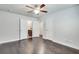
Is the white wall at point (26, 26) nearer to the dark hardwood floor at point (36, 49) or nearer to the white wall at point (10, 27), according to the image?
the white wall at point (10, 27)

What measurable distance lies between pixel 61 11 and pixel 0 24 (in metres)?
3.17

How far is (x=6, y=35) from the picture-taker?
4824mm

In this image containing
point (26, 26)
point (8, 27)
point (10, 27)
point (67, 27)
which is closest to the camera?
point (67, 27)

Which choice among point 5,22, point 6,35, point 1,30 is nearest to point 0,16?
point 5,22

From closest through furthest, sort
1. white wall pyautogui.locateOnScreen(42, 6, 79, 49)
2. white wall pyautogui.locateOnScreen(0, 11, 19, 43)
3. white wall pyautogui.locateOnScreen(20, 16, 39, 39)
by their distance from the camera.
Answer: white wall pyautogui.locateOnScreen(42, 6, 79, 49) → white wall pyautogui.locateOnScreen(0, 11, 19, 43) → white wall pyautogui.locateOnScreen(20, 16, 39, 39)

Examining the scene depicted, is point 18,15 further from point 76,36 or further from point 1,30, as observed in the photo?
point 76,36

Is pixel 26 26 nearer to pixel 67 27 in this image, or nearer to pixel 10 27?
pixel 10 27

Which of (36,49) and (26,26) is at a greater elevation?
(26,26)

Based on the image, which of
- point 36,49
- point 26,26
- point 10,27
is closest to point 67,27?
point 36,49

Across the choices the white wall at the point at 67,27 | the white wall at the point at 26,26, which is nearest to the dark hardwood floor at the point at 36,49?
the white wall at the point at 67,27

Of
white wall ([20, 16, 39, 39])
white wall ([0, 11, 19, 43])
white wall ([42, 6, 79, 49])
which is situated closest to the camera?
white wall ([42, 6, 79, 49])

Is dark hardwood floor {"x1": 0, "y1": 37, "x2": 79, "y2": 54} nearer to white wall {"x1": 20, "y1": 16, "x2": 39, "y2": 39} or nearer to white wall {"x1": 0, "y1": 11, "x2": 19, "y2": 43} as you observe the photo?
white wall {"x1": 0, "y1": 11, "x2": 19, "y2": 43}

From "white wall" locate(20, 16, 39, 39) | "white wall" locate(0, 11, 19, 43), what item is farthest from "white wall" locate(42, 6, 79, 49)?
"white wall" locate(0, 11, 19, 43)

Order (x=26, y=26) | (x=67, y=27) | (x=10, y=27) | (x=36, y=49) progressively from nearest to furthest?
(x=36, y=49) < (x=67, y=27) < (x=10, y=27) < (x=26, y=26)
